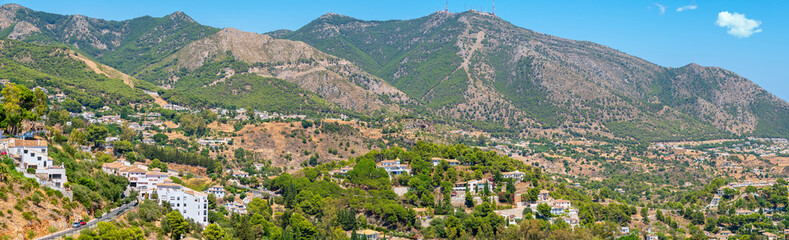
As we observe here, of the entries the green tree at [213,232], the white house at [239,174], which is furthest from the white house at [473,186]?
the green tree at [213,232]

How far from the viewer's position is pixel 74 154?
71.0 meters

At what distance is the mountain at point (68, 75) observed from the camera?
490 feet

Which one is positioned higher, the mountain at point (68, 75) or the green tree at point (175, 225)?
the mountain at point (68, 75)

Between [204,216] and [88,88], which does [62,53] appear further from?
[204,216]

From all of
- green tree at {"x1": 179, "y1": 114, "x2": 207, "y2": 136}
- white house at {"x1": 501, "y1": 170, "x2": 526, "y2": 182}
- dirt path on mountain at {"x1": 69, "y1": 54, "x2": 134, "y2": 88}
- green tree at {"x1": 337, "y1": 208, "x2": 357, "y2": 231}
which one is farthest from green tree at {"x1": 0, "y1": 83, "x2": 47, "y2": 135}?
dirt path on mountain at {"x1": 69, "y1": 54, "x2": 134, "y2": 88}

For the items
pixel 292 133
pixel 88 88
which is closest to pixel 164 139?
pixel 292 133

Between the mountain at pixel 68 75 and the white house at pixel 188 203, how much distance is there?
89172mm

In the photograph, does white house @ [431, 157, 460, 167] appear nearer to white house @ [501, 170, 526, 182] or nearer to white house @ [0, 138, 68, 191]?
white house @ [501, 170, 526, 182]

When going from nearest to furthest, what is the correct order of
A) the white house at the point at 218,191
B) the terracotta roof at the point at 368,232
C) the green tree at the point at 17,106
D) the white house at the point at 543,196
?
1. the green tree at the point at 17,106
2. the terracotta roof at the point at 368,232
3. the white house at the point at 218,191
4. the white house at the point at 543,196

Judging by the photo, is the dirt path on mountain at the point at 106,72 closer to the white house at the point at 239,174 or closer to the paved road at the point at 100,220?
the white house at the point at 239,174

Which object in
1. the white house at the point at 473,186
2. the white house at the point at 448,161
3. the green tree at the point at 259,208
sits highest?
the white house at the point at 448,161

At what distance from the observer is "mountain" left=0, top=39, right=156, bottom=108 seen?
149250mm

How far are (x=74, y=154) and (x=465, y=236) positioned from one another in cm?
4431

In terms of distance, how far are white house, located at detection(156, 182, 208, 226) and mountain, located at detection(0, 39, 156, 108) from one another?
8917 cm
